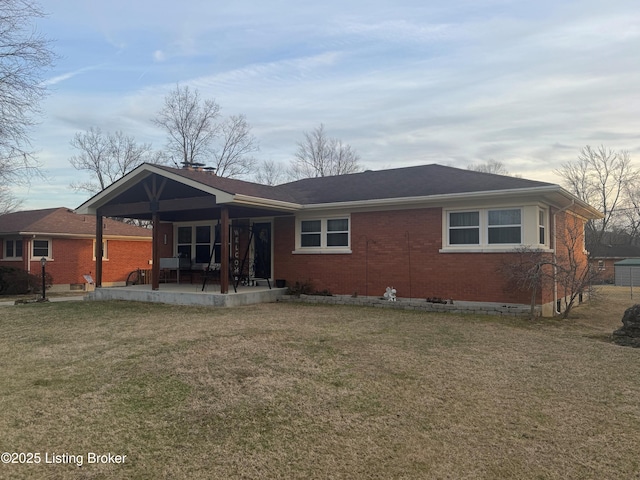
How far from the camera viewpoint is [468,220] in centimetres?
1186

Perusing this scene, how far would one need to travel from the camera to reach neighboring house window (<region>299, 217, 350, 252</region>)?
45.8 feet

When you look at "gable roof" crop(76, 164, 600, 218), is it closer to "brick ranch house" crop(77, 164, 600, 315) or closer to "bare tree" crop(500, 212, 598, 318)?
"brick ranch house" crop(77, 164, 600, 315)

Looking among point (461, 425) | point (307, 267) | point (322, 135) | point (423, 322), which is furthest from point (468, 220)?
point (322, 135)

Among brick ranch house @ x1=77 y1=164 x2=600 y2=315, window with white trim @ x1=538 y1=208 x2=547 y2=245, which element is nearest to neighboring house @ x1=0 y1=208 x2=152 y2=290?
brick ranch house @ x1=77 y1=164 x2=600 y2=315

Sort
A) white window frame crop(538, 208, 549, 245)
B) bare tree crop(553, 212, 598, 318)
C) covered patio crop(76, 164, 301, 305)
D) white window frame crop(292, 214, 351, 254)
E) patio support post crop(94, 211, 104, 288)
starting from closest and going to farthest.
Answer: bare tree crop(553, 212, 598, 318) < white window frame crop(538, 208, 549, 245) < covered patio crop(76, 164, 301, 305) < white window frame crop(292, 214, 351, 254) < patio support post crop(94, 211, 104, 288)

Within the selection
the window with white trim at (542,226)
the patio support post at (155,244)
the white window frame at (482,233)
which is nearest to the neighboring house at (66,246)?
the patio support post at (155,244)

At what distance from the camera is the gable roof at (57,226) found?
19.5 meters

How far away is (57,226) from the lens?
67.6 ft

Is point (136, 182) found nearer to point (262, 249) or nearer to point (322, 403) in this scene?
point (262, 249)

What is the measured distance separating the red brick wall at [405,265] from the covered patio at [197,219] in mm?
1485

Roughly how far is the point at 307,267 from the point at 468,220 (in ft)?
17.1

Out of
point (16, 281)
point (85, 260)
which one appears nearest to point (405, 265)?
point (16, 281)

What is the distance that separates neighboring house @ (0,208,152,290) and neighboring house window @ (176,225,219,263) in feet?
19.2

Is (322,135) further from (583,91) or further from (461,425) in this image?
(461,425)
